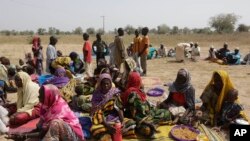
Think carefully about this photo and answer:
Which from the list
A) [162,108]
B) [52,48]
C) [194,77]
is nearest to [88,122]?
[162,108]

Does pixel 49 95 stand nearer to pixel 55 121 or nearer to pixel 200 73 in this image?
pixel 55 121

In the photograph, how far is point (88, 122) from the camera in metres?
6.44

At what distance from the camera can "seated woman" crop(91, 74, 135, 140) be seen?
6.08 metres

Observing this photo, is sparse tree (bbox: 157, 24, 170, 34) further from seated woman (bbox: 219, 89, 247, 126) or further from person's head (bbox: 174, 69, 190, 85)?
seated woman (bbox: 219, 89, 247, 126)

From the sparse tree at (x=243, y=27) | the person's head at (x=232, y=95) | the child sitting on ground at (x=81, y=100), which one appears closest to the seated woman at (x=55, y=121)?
the child sitting on ground at (x=81, y=100)

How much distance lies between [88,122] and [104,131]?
1.95 ft

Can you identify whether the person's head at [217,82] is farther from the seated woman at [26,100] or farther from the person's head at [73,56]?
the person's head at [73,56]

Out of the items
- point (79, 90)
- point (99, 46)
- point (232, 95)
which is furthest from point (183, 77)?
point (99, 46)

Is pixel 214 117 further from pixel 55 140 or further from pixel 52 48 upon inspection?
pixel 52 48

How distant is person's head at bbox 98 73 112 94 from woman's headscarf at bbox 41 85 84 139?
32.8 inches

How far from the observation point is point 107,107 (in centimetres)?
622

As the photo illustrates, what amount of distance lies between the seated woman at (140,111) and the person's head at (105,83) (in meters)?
0.50

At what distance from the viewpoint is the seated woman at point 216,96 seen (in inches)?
259

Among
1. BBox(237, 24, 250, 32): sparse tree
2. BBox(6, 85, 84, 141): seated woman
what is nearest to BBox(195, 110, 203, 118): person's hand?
BBox(6, 85, 84, 141): seated woman
